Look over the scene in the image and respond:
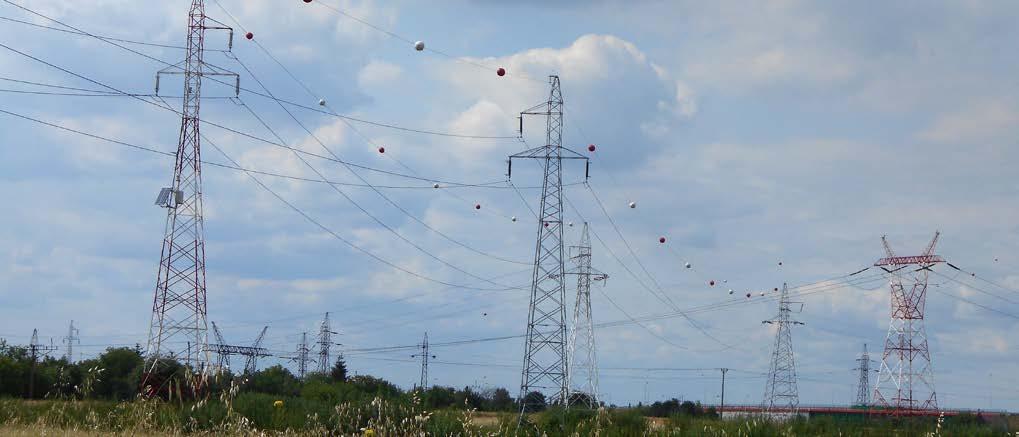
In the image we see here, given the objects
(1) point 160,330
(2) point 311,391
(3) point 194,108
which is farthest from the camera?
(2) point 311,391

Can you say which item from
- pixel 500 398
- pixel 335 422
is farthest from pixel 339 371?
pixel 335 422

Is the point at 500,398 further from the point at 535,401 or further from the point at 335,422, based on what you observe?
the point at 335,422

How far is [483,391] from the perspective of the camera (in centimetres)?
9494

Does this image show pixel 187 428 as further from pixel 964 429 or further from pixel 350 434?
pixel 964 429

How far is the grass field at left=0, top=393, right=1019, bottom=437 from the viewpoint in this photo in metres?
17.9

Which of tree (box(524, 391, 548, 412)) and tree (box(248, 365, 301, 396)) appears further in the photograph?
Result: tree (box(248, 365, 301, 396))

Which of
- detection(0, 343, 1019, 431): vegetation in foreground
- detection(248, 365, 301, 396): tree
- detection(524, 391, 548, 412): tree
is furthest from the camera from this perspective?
detection(248, 365, 301, 396): tree

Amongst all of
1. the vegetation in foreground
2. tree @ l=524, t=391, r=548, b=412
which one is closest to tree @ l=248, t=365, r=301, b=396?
tree @ l=524, t=391, r=548, b=412

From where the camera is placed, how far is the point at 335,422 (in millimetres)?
22703

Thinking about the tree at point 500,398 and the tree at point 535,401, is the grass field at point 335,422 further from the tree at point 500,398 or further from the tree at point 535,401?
the tree at point 500,398

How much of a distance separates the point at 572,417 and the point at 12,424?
15014 mm

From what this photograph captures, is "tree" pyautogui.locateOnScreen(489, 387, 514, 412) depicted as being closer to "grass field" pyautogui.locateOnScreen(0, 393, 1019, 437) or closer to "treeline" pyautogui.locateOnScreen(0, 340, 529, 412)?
"treeline" pyautogui.locateOnScreen(0, 340, 529, 412)

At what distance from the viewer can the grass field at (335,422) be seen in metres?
17.9

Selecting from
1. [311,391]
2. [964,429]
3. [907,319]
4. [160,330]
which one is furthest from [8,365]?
[907,319]
